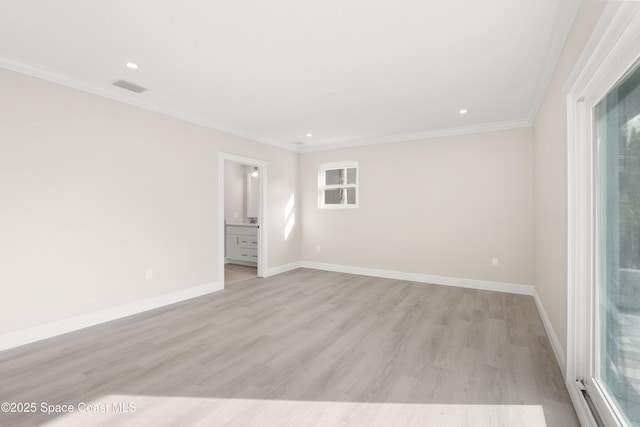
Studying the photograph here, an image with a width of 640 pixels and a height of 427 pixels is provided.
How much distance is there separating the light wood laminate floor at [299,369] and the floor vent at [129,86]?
2.61 metres

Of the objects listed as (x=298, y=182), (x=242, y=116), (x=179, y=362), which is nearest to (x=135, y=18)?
(x=242, y=116)

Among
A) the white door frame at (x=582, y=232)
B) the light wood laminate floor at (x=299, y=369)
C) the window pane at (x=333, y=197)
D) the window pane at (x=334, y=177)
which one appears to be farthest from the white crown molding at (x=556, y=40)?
the window pane at (x=333, y=197)

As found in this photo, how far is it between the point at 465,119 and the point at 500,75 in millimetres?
1371

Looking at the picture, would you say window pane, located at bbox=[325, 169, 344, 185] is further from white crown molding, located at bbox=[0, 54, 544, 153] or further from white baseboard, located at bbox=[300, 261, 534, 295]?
white baseboard, located at bbox=[300, 261, 534, 295]

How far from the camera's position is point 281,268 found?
19.1 feet

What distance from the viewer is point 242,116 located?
163 inches

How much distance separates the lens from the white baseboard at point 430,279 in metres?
4.31

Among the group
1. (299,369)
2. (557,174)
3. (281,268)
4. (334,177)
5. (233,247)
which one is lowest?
(299,369)

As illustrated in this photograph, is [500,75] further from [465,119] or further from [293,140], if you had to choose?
[293,140]

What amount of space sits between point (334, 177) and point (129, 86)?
381cm

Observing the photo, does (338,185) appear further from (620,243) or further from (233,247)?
(620,243)

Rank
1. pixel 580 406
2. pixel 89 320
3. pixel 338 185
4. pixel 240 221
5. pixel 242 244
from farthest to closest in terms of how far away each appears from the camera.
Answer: pixel 240 221 → pixel 242 244 → pixel 338 185 → pixel 89 320 → pixel 580 406

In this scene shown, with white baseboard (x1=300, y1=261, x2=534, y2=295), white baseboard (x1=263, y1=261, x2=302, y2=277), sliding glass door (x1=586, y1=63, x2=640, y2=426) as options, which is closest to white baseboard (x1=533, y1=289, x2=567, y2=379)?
sliding glass door (x1=586, y1=63, x2=640, y2=426)

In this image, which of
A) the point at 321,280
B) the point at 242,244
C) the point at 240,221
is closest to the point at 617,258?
the point at 321,280
